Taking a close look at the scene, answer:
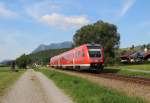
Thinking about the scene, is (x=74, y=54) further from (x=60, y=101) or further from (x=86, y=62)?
(x=60, y=101)

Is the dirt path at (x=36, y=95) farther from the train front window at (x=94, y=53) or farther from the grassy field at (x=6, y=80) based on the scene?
the train front window at (x=94, y=53)

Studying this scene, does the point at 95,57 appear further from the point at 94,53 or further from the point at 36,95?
the point at 36,95

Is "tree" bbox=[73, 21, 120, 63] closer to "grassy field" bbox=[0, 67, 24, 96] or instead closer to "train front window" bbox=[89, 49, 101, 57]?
"grassy field" bbox=[0, 67, 24, 96]

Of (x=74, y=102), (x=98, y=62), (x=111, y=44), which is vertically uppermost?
(x=111, y=44)

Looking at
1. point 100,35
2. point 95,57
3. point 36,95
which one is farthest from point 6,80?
point 100,35

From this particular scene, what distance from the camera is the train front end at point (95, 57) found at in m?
44.3

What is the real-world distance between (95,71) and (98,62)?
5094 millimetres

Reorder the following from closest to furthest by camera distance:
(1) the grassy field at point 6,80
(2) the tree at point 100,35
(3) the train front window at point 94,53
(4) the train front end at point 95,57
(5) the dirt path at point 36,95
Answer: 1. (5) the dirt path at point 36,95
2. (1) the grassy field at point 6,80
3. (4) the train front end at point 95,57
4. (3) the train front window at point 94,53
5. (2) the tree at point 100,35

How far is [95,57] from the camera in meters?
44.8

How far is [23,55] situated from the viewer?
590ft

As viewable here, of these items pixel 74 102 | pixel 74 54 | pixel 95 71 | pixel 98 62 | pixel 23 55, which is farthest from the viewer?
pixel 23 55

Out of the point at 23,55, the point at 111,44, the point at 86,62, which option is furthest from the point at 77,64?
the point at 23,55

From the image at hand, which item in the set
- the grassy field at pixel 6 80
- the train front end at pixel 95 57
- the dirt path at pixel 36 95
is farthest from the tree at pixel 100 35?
the dirt path at pixel 36 95

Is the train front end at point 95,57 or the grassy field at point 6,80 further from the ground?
the train front end at point 95,57
